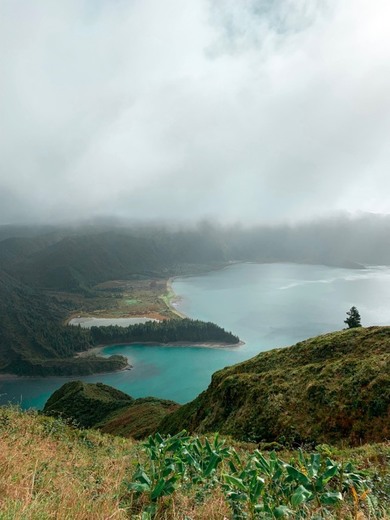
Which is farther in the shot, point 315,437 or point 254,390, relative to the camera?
Answer: point 254,390

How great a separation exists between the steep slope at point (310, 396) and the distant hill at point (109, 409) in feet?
41.5

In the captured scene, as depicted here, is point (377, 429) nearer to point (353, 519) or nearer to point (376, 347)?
point (376, 347)

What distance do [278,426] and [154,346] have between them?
17865 cm

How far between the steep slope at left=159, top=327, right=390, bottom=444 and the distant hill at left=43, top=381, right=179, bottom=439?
41.5 feet

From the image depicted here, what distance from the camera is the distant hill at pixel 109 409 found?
4407 centimetres

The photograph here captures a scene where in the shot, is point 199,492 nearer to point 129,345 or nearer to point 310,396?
point 310,396

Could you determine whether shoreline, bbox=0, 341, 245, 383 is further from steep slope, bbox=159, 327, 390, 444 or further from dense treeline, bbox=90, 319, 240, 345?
steep slope, bbox=159, 327, 390, 444

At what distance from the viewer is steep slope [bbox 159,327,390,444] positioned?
17.4 metres

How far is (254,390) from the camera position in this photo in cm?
2541

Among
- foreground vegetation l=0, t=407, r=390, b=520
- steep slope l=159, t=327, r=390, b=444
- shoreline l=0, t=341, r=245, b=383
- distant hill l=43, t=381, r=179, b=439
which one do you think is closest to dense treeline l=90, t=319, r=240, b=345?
shoreline l=0, t=341, r=245, b=383

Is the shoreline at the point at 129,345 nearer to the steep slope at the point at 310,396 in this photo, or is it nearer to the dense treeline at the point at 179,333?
the dense treeline at the point at 179,333

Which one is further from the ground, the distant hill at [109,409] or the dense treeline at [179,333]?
the distant hill at [109,409]

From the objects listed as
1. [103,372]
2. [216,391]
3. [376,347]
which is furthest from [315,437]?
[103,372]

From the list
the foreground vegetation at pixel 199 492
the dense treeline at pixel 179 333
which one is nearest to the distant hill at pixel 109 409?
the foreground vegetation at pixel 199 492
